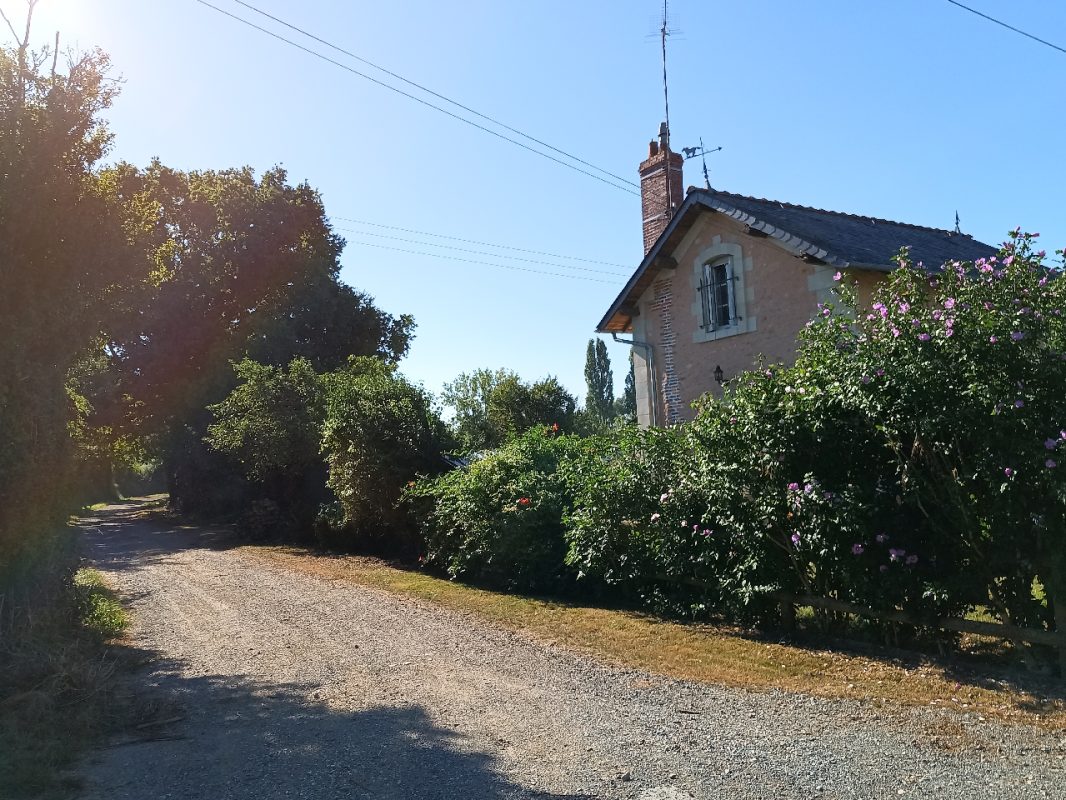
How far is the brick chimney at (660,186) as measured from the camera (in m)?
Result: 17.7

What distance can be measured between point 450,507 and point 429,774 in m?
8.08

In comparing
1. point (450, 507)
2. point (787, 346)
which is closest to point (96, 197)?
point (450, 507)

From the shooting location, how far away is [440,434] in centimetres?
1623

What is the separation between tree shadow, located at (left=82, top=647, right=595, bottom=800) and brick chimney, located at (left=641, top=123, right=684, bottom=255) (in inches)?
531

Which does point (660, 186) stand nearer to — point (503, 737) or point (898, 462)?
point (898, 462)

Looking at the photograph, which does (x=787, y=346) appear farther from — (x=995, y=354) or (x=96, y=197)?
(x=96, y=197)

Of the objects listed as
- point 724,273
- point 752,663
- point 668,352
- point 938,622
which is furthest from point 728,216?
point 752,663

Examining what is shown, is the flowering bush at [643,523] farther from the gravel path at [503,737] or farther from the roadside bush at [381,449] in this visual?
the roadside bush at [381,449]

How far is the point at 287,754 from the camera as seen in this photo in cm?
521

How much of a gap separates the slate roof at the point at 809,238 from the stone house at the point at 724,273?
0.03m

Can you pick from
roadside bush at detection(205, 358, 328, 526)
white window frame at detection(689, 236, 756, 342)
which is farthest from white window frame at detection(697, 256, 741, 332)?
roadside bush at detection(205, 358, 328, 526)

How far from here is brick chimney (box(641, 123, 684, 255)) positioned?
17719mm

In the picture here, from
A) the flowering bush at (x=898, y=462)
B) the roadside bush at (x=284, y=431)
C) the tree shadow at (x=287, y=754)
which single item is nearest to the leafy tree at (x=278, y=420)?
the roadside bush at (x=284, y=431)

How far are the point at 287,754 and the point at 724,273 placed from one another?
1237cm
